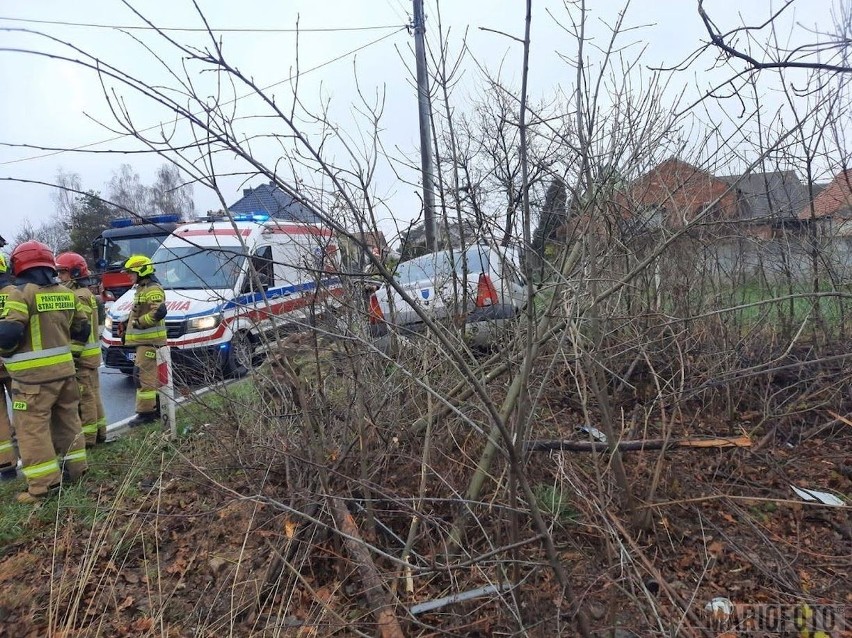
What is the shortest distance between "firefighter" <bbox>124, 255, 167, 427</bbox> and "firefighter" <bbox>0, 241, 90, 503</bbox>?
3.71 ft

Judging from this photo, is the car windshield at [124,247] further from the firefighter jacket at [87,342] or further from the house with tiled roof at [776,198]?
the house with tiled roof at [776,198]

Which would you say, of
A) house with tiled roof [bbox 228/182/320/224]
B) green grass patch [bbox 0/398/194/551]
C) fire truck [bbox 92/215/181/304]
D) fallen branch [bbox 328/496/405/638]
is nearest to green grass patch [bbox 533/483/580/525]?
fallen branch [bbox 328/496/405/638]

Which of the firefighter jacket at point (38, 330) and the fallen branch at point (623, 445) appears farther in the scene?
the firefighter jacket at point (38, 330)

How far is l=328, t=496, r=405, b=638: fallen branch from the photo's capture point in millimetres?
2211

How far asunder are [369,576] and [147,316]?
4.19 metres

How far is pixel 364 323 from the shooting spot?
324 cm

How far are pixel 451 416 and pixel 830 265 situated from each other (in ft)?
12.8

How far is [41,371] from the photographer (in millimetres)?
4047

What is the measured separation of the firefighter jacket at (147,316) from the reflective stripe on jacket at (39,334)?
1230 millimetres

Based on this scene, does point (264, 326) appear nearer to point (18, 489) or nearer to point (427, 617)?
point (427, 617)

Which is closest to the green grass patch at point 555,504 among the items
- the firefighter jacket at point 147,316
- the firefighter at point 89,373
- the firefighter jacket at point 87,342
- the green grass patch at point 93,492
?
the green grass patch at point 93,492

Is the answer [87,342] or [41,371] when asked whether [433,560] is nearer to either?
[41,371]

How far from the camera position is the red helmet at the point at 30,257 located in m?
4.16

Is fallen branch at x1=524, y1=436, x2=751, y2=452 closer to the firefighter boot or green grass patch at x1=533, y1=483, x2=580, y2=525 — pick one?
green grass patch at x1=533, y1=483, x2=580, y2=525
